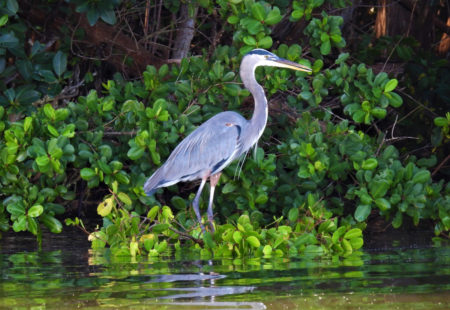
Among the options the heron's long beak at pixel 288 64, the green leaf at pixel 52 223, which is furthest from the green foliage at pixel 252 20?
the green leaf at pixel 52 223

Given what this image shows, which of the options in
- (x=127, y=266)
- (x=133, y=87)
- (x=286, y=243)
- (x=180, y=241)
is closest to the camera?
(x=127, y=266)

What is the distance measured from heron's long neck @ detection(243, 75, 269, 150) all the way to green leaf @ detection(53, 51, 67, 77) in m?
1.46

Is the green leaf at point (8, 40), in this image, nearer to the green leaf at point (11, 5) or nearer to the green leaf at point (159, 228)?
the green leaf at point (11, 5)

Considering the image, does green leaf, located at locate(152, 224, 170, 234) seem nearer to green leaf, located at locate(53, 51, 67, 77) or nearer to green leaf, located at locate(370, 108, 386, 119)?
green leaf, located at locate(53, 51, 67, 77)

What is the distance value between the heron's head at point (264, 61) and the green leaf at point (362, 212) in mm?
1177

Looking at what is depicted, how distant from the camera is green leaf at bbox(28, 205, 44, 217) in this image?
264 inches

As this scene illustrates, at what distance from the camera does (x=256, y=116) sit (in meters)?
7.55

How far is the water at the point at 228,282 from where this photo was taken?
4172mm

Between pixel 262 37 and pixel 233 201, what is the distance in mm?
1501

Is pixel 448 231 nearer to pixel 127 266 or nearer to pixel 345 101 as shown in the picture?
pixel 345 101

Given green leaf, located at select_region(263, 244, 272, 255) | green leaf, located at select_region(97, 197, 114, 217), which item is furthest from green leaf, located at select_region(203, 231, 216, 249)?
green leaf, located at select_region(97, 197, 114, 217)

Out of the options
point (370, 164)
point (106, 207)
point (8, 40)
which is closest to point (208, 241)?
point (106, 207)

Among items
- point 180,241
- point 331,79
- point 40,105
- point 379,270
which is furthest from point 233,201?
point 379,270

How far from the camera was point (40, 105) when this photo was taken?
810 cm
